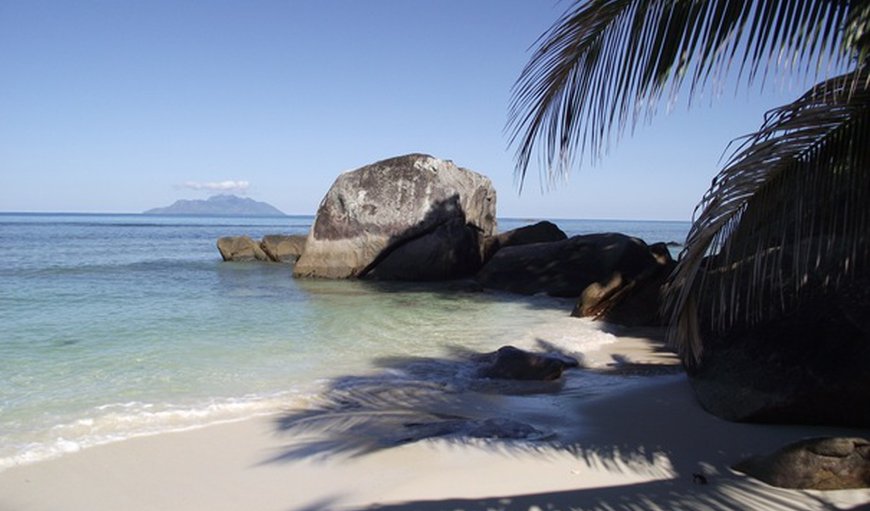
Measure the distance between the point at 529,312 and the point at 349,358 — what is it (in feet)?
16.4

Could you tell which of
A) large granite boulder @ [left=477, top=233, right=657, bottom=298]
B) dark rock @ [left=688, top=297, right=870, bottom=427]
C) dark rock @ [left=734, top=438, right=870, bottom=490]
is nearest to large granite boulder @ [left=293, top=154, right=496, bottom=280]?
large granite boulder @ [left=477, top=233, right=657, bottom=298]

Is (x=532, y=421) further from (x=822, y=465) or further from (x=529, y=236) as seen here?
(x=529, y=236)

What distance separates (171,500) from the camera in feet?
13.2

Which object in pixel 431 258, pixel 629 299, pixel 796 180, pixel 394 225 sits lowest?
pixel 629 299

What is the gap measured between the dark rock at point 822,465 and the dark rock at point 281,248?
19.7 metres

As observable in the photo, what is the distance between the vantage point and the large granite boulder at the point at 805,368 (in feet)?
14.8

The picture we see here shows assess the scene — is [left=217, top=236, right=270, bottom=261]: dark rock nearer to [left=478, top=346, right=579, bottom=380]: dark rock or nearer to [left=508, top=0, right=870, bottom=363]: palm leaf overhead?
[left=478, top=346, right=579, bottom=380]: dark rock

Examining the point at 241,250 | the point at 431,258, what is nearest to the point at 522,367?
the point at 431,258

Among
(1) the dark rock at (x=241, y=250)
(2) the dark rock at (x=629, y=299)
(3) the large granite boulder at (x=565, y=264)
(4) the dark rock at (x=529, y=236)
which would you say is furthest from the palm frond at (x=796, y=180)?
(1) the dark rock at (x=241, y=250)

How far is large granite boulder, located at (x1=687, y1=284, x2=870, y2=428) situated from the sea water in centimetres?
371

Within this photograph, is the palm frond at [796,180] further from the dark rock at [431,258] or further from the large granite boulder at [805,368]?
the dark rock at [431,258]

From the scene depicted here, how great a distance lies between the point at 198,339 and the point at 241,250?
14.4 meters

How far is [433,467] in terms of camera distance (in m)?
4.35

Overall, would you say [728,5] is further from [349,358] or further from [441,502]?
[349,358]
